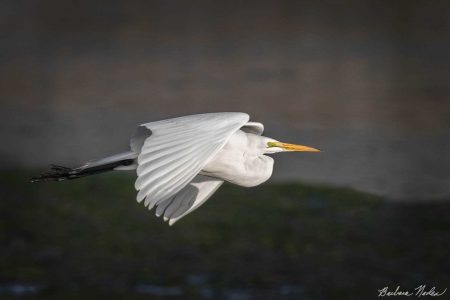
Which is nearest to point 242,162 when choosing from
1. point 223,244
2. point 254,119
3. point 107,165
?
point 107,165

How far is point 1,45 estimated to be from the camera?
256 inches

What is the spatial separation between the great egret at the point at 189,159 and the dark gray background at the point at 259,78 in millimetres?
1756

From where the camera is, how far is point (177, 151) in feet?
10.6

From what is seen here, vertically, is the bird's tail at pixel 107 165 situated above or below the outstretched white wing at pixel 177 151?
below

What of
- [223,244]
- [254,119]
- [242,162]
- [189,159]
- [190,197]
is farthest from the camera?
[254,119]

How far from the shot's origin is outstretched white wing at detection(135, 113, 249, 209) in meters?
3.11

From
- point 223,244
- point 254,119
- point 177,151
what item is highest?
point 177,151

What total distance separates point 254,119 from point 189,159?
8.26ft

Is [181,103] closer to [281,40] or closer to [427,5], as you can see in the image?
[281,40]

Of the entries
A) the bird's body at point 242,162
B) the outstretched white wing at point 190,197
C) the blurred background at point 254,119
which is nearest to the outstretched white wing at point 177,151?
the bird's body at point 242,162

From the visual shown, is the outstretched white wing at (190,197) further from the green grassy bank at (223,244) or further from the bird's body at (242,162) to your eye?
the green grassy bank at (223,244)

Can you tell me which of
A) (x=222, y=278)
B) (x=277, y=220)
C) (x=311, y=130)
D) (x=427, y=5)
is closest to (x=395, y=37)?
(x=427, y=5)

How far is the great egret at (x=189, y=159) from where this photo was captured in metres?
3.13

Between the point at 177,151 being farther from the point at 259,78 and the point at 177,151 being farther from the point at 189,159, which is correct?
the point at 259,78
